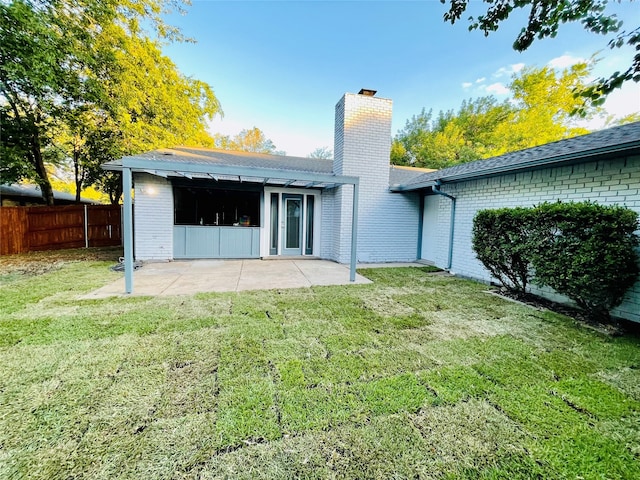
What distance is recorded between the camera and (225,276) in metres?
5.93

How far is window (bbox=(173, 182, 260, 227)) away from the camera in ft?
25.6

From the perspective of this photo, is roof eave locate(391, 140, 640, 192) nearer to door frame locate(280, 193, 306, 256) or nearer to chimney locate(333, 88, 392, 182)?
chimney locate(333, 88, 392, 182)

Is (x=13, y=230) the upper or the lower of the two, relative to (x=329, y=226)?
lower

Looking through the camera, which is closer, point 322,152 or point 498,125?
point 498,125

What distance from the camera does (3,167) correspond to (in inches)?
385

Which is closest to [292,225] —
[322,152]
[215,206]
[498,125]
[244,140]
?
[215,206]

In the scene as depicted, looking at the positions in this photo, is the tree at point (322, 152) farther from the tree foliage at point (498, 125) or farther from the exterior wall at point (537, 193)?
the exterior wall at point (537, 193)

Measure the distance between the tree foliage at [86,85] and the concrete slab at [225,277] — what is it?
675 cm

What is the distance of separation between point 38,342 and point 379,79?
13322 millimetres

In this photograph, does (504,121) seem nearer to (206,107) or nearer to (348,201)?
(348,201)

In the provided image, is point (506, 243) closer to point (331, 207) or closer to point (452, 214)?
point (452, 214)

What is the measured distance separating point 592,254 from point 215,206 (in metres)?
8.59

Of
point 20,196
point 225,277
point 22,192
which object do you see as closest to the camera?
point 225,277

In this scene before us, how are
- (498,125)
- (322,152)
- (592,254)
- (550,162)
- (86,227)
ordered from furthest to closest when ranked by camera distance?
(322,152) < (498,125) < (86,227) < (550,162) < (592,254)
